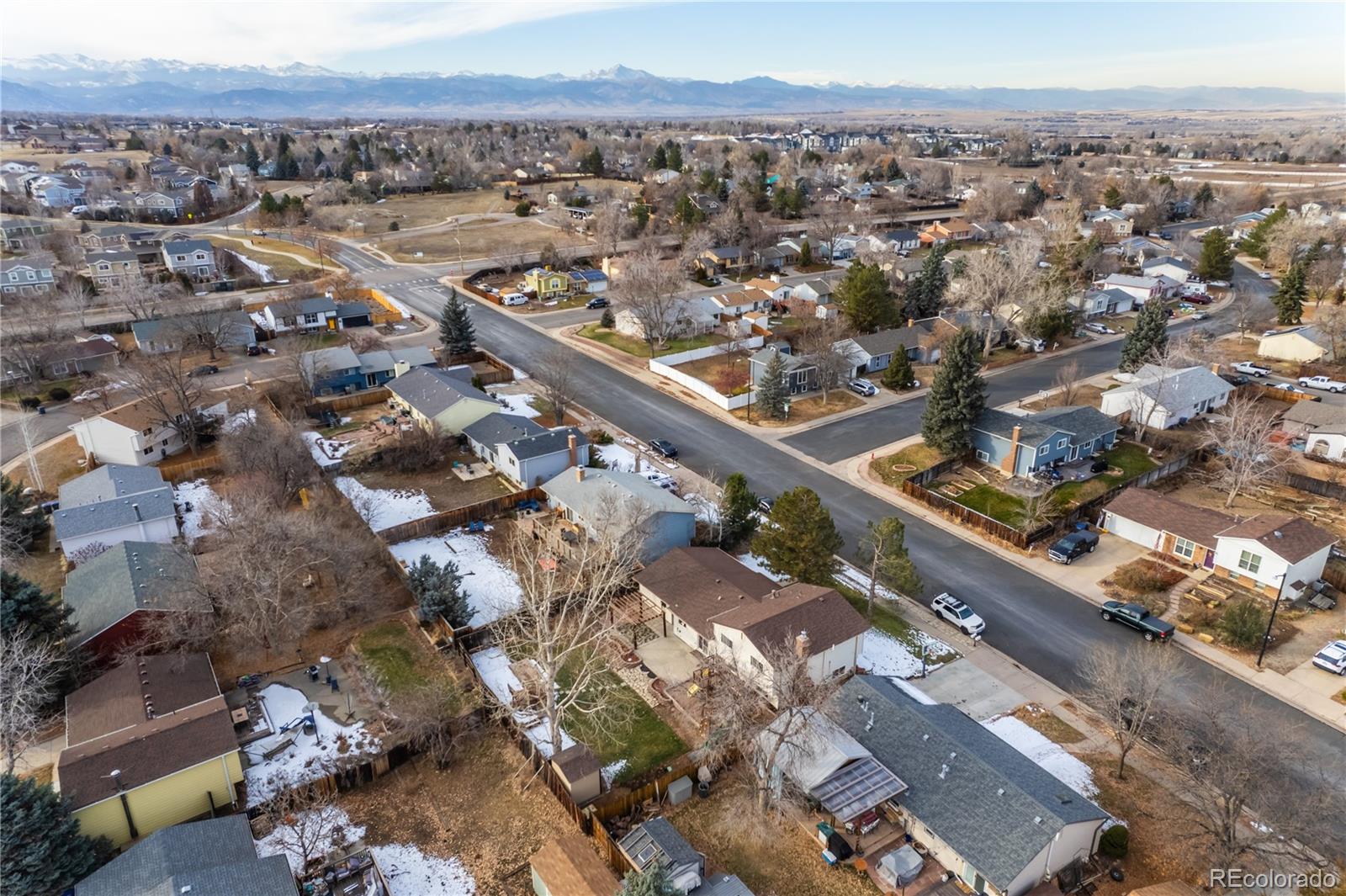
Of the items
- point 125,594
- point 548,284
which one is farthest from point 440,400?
point 548,284

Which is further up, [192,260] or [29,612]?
[192,260]

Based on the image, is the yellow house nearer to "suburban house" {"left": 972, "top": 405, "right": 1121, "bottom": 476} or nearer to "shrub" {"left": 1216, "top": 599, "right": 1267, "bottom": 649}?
"suburban house" {"left": 972, "top": 405, "right": 1121, "bottom": 476}

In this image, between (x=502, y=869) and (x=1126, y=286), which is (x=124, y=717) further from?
(x=1126, y=286)

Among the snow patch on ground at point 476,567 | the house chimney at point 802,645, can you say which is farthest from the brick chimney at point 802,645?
the snow patch on ground at point 476,567

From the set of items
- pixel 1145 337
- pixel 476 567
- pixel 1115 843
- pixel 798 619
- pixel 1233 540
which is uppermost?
pixel 1145 337

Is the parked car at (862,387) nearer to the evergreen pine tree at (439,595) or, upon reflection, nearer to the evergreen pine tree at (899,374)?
the evergreen pine tree at (899,374)

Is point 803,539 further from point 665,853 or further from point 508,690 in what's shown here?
point 665,853

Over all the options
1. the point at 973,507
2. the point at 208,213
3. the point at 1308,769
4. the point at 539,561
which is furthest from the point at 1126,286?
the point at 208,213
